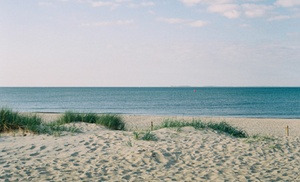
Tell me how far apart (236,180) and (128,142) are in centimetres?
382

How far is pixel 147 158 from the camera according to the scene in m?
9.68

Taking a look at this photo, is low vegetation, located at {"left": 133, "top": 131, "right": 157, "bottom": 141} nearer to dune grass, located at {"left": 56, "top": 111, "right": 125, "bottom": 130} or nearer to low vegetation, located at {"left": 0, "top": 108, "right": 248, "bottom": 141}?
low vegetation, located at {"left": 0, "top": 108, "right": 248, "bottom": 141}

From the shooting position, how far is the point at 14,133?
12.2m

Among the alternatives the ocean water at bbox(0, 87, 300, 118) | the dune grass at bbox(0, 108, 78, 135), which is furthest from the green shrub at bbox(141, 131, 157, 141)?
the ocean water at bbox(0, 87, 300, 118)

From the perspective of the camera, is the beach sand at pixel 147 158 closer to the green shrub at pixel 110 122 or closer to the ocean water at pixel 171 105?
the green shrub at pixel 110 122

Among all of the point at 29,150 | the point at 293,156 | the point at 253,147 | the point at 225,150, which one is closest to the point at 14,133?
the point at 29,150

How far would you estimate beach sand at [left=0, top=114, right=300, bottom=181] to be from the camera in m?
8.46

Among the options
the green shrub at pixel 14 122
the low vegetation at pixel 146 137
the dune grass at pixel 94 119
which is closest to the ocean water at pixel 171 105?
the dune grass at pixel 94 119

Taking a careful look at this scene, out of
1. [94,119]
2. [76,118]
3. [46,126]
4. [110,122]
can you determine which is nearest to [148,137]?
[46,126]

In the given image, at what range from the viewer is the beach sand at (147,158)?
846cm

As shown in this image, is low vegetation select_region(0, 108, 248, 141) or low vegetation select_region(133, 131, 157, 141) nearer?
low vegetation select_region(133, 131, 157, 141)

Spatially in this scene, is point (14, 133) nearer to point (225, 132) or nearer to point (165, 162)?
point (165, 162)

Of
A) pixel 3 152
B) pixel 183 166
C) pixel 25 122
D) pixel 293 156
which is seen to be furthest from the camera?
pixel 25 122

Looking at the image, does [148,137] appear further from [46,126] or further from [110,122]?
[110,122]
